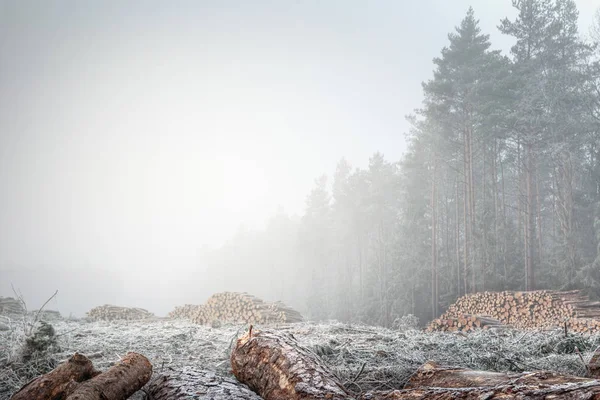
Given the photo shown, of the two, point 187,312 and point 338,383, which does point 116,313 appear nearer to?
point 187,312

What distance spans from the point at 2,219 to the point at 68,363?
78270mm

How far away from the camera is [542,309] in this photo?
10.8 meters

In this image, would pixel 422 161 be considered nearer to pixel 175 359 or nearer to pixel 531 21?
pixel 531 21

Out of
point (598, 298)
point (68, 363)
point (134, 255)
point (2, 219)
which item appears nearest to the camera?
point (68, 363)

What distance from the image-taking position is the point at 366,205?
32469 mm

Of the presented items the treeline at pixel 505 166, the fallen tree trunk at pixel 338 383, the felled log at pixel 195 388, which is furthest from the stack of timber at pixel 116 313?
the treeline at pixel 505 166

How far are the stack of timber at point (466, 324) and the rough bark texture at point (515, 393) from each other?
9145mm

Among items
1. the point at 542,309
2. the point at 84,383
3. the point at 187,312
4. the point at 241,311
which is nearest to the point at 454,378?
the point at 84,383

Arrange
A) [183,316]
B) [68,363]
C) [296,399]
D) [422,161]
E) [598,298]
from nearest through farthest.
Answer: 1. [296,399]
2. [68,363]
3. [598,298]
4. [183,316]
5. [422,161]

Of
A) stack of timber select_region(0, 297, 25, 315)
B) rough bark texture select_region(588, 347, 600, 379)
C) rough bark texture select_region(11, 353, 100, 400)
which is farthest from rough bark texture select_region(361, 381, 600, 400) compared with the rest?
stack of timber select_region(0, 297, 25, 315)

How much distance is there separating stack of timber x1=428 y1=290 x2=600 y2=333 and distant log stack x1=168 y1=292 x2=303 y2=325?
4.56 meters

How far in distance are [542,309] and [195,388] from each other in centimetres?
1181

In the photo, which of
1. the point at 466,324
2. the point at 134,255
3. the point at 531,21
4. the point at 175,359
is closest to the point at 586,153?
the point at 531,21

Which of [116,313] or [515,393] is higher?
[515,393]
